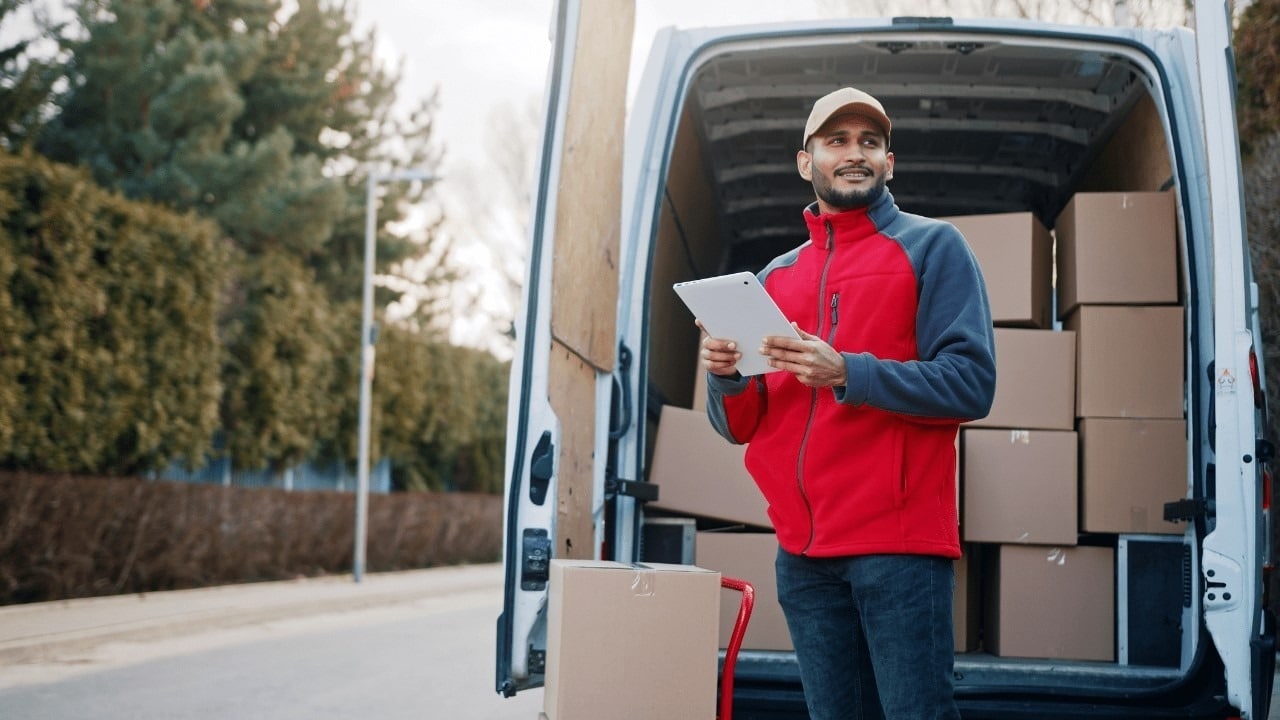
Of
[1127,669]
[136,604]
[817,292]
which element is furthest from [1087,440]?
[136,604]

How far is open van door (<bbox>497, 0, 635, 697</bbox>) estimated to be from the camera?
3289 mm

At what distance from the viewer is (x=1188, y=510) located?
355 centimetres

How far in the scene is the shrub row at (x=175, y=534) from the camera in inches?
421

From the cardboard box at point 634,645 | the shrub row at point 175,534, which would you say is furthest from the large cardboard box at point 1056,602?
the shrub row at point 175,534

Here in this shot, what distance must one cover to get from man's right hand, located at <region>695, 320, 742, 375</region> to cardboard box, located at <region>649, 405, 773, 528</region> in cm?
163

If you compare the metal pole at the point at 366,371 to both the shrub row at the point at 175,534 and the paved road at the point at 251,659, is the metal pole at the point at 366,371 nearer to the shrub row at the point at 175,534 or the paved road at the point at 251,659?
the shrub row at the point at 175,534

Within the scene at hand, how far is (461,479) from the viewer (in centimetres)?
2325

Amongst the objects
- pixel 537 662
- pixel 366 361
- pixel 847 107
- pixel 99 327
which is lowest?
pixel 537 662

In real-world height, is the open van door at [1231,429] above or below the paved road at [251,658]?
above

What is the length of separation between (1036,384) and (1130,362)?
310 millimetres

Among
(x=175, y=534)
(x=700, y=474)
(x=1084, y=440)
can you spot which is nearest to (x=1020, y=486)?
(x=1084, y=440)

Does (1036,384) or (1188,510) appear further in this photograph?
(1036,384)

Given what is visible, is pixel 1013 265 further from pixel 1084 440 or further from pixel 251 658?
pixel 251 658

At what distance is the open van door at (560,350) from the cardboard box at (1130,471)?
5.39 ft
